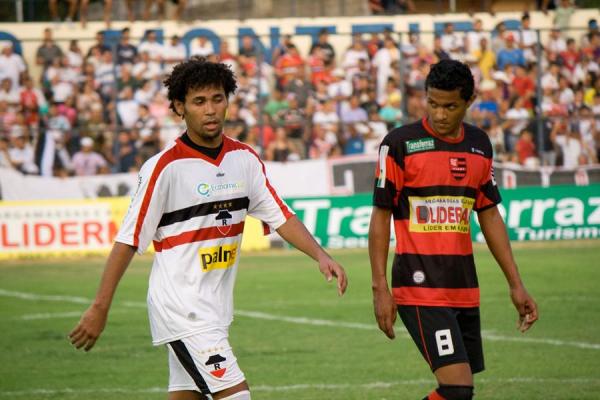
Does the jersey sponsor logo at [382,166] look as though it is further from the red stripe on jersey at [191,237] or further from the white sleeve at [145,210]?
the white sleeve at [145,210]

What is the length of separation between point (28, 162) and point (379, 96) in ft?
24.9

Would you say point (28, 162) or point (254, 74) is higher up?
point (254, 74)

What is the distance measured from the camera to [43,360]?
11.3 meters

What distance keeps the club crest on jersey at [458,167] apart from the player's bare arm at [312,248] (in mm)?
833

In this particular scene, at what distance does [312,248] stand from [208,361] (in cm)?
83

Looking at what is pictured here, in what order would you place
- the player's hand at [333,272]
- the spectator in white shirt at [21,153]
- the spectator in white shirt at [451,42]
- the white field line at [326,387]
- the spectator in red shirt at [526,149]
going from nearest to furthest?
1. the player's hand at [333,272]
2. the white field line at [326,387]
3. the spectator in white shirt at [21,153]
4. the spectator in red shirt at [526,149]
5. the spectator in white shirt at [451,42]

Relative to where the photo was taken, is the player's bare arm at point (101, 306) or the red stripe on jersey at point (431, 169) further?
the red stripe on jersey at point (431, 169)

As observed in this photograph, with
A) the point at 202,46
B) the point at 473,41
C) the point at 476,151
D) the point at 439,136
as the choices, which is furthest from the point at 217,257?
the point at 473,41

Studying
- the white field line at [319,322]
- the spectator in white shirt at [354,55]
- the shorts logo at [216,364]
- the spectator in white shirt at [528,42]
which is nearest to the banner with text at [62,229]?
the white field line at [319,322]

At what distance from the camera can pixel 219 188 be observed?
236 inches

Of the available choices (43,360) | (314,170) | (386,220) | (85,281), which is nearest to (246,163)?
(386,220)

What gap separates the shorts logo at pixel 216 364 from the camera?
→ 5812mm

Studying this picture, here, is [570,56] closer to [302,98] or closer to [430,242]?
[302,98]

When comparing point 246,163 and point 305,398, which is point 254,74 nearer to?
point 305,398
